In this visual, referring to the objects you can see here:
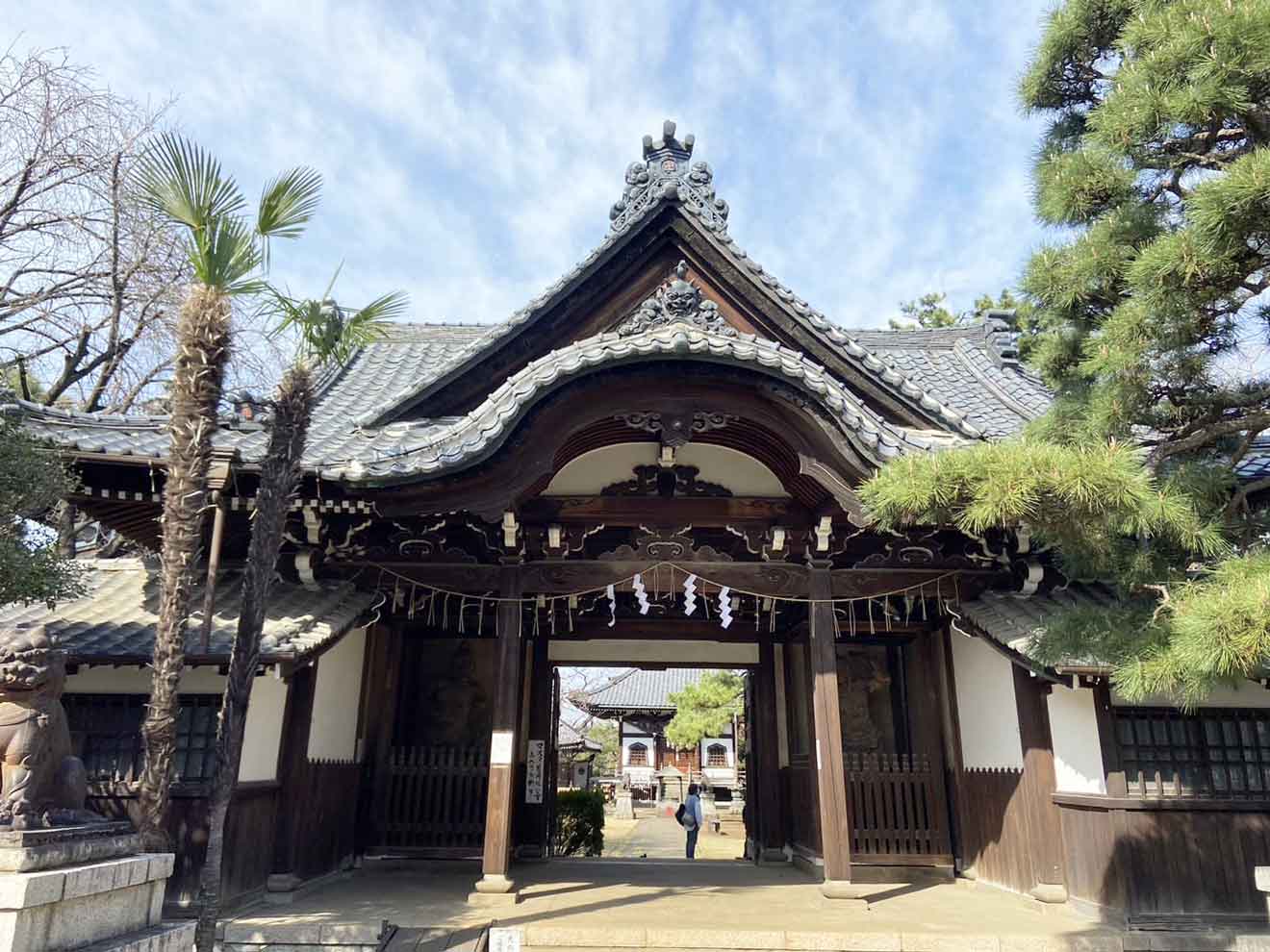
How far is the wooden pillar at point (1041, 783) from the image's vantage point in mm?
6574

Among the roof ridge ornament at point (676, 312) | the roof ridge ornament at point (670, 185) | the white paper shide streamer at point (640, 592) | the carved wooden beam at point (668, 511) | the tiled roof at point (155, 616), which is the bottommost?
the tiled roof at point (155, 616)

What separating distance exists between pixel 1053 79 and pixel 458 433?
16.6 ft

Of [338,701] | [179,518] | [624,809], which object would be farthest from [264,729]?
[624,809]

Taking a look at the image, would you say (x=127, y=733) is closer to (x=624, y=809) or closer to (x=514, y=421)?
(x=514, y=421)

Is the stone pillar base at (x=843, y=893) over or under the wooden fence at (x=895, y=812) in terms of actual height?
under

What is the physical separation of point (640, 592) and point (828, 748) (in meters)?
2.66

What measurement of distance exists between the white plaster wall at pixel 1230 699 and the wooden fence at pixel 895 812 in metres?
2.66

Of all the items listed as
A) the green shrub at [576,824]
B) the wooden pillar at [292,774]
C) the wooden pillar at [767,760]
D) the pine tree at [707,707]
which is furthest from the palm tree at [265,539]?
the pine tree at [707,707]

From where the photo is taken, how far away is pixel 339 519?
23.2 ft

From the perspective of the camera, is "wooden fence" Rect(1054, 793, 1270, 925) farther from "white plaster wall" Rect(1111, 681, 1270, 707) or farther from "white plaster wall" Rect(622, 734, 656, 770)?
"white plaster wall" Rect(622, 734, 656, 770)

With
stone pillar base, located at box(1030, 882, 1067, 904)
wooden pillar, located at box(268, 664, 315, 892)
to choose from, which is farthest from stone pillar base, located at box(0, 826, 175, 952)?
stone pillar base, located at box(1030, 882, 1067, 904)

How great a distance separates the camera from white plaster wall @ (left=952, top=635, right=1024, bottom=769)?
7379 mm

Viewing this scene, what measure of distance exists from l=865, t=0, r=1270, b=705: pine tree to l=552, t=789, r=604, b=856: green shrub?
1185 centimetres

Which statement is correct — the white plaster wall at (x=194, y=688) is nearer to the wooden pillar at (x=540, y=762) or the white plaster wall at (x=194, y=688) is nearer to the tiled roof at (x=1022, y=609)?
the wooden pillar at (x=540, y=762)
